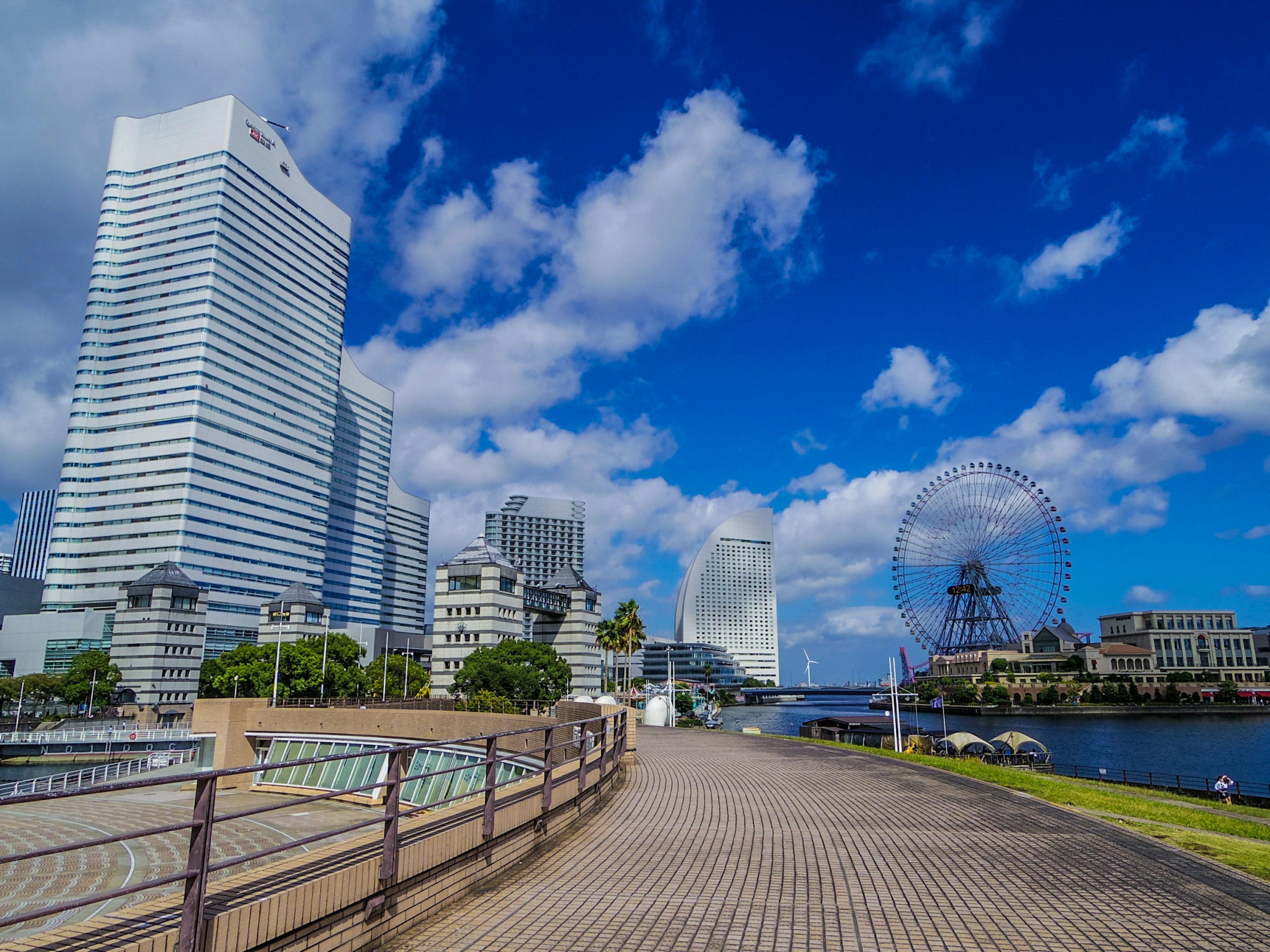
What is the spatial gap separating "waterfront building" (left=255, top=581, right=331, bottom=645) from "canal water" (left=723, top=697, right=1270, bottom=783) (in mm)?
62854

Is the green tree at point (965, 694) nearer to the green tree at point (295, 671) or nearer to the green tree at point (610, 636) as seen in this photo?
the green tree at point (610, 636)

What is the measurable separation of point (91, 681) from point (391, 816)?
106 metres

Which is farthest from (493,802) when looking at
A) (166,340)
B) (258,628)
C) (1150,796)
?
(166,340)

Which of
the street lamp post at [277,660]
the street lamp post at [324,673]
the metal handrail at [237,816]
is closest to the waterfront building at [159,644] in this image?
the street lamp post at [277,660]

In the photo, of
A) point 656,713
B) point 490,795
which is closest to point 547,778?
point 490,795

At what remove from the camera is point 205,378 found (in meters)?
131

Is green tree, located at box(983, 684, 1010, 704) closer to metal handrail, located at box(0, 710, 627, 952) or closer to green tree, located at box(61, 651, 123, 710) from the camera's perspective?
green tree, located at box(61, 651, 123, 710)

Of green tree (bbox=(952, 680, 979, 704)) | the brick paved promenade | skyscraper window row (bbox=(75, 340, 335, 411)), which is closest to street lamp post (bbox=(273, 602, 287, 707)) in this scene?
skyscraper window row (bbox=(75, 340, 335, 411))

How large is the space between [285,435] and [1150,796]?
145618 mm

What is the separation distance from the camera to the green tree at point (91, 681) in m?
92.6

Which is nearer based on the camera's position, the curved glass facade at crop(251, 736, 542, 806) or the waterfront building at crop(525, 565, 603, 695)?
the curved glass facade at crop(251, 736, 542, 806)

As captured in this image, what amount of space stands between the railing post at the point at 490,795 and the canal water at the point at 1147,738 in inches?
1981

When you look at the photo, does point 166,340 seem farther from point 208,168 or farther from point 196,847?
point 196,847

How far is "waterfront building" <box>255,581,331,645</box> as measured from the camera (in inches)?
4353
